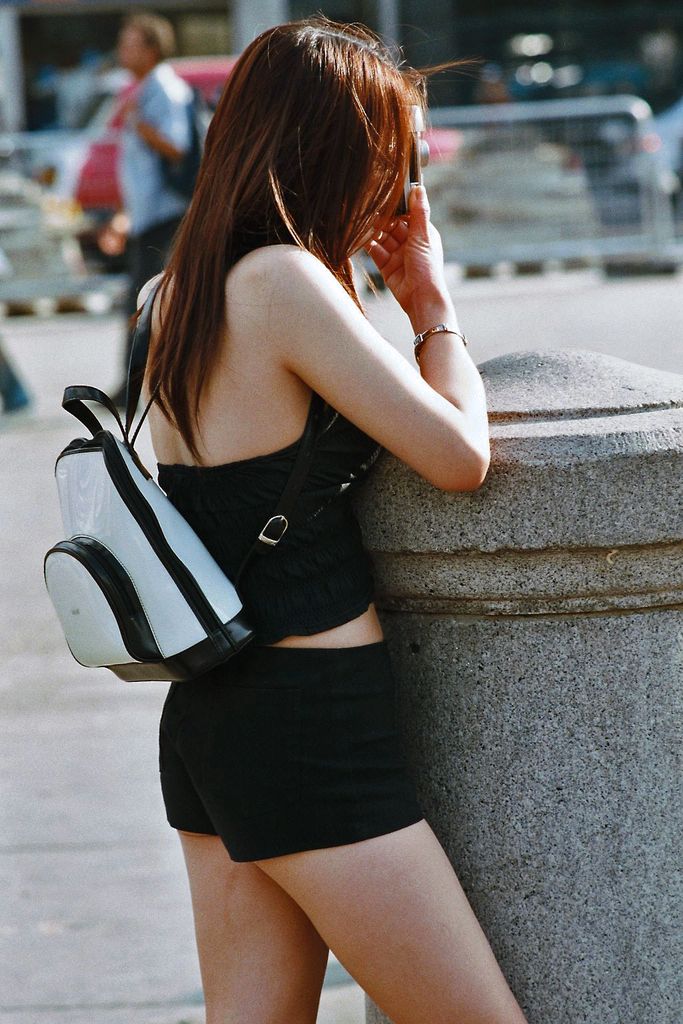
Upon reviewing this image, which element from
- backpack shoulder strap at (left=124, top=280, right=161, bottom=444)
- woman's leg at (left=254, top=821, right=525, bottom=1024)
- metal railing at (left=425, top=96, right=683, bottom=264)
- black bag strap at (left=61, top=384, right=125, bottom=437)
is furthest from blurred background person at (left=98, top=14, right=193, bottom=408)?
woman's leg at (left=254, top=821, right=525, bottom=1024)

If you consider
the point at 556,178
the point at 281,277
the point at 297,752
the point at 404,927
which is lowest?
the point at 556,178

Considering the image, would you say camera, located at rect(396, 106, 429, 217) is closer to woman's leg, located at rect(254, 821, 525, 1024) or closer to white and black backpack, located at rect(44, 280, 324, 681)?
white and black backpack, located at rect(44, 280, 324, 681)

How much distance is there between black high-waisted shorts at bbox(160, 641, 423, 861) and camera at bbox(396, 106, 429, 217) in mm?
643

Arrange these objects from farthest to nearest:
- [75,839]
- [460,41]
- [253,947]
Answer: [460,41]
[75,839]
[253,947]

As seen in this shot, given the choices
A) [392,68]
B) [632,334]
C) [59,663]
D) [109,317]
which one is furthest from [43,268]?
[392,68]

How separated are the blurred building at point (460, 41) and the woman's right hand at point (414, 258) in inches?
852

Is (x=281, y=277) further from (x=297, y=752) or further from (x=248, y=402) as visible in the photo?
(x=297, y=752)

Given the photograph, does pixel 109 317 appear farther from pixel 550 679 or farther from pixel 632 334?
pixel 550 679

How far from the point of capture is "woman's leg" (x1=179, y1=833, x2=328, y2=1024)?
83.1 inches

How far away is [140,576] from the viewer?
1.95 m

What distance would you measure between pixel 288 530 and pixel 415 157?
578 mm

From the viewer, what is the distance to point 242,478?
6.56 ft

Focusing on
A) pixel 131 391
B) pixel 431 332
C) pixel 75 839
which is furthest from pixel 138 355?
pixel 75 839

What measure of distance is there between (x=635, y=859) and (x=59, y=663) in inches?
140
